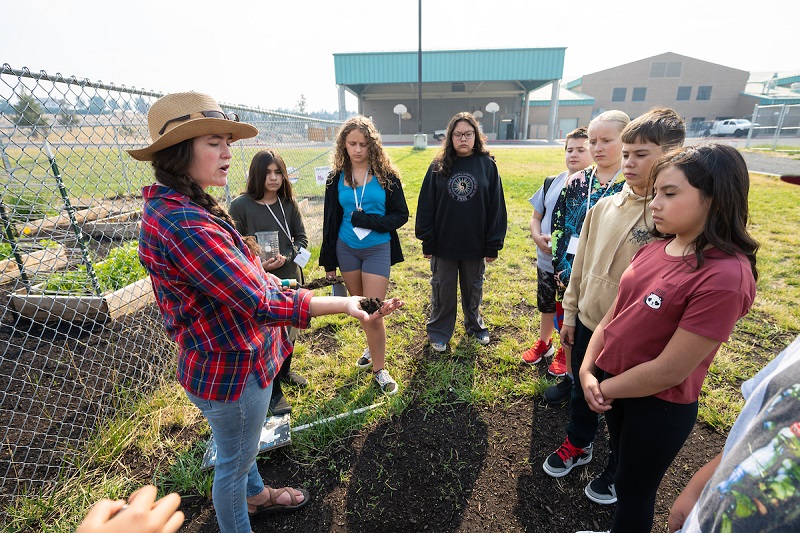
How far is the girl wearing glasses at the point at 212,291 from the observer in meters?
1.29

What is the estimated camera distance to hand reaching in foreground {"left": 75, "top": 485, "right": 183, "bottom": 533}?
2.63 feet

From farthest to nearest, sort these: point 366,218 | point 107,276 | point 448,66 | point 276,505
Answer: point 448,66 < point 107,276 < point 366,218 < point 276,505

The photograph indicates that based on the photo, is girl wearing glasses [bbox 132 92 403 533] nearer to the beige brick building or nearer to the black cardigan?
the black cardigan

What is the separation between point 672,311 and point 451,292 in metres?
2.28

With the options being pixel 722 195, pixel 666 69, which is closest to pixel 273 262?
pixel 722 195

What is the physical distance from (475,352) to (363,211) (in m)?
1.66

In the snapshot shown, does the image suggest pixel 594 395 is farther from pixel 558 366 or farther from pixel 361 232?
pixel 361 232

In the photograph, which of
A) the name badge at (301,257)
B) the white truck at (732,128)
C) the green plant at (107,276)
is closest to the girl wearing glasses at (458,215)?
the name badge at (301,257)

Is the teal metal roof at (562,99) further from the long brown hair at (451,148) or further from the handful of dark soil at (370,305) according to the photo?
the handful of dark soil at (370,305)

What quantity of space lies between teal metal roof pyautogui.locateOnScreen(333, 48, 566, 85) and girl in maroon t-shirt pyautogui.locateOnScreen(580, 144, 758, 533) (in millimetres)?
32038

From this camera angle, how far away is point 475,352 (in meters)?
3.59

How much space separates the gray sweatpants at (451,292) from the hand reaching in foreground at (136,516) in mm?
2846

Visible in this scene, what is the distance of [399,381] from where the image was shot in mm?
3230

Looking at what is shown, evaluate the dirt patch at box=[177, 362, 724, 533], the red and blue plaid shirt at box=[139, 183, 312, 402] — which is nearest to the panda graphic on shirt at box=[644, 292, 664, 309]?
the red and blue plaid shirt at box=[139, 183, 312, 402]
